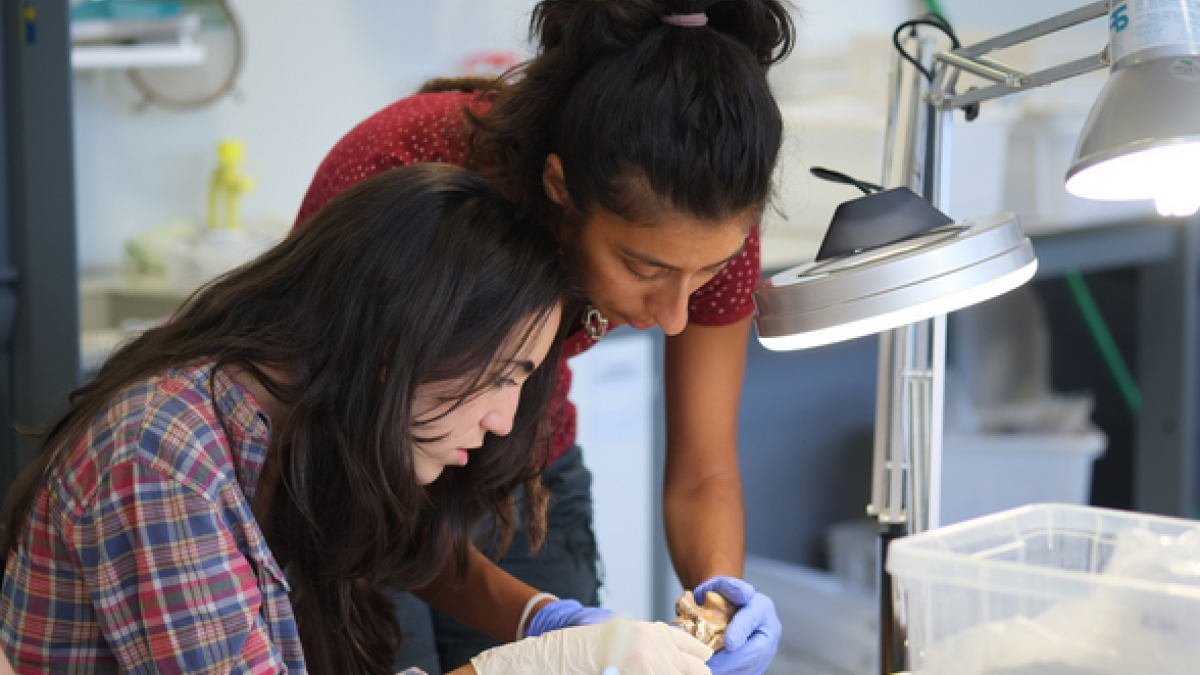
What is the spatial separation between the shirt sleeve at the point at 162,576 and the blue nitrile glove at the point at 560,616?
358mm

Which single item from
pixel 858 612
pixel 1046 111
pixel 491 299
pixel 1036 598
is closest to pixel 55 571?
pixel 491 299

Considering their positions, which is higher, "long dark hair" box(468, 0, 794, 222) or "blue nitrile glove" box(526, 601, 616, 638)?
"long dark hair" box(468, 0, 794, 222)

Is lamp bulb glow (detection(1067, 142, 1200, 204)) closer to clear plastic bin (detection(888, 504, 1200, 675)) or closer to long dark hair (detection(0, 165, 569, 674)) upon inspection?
clear plastic bin (detection(888, 504, 1200, 675))

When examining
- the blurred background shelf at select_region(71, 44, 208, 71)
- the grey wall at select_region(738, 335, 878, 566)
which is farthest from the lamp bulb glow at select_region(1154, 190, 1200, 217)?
the grey wall at select_region(738, 335, 878, 566)

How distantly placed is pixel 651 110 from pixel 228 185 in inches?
59.8

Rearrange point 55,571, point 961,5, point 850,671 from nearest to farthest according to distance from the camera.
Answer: point 55,571, point 850,671, point 961,5

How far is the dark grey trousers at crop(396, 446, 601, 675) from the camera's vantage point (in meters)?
1.41

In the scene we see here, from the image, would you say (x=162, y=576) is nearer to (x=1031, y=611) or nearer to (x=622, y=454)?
(x=1031, y=611)

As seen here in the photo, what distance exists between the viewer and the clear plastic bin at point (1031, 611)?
0.90m

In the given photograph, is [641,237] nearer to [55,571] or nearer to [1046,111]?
[55,571]

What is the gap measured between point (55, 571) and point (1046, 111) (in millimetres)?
2212

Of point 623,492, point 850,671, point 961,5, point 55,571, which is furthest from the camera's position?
point 961,5

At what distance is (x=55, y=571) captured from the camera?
2.99 ft

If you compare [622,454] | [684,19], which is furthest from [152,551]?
[622,454]
